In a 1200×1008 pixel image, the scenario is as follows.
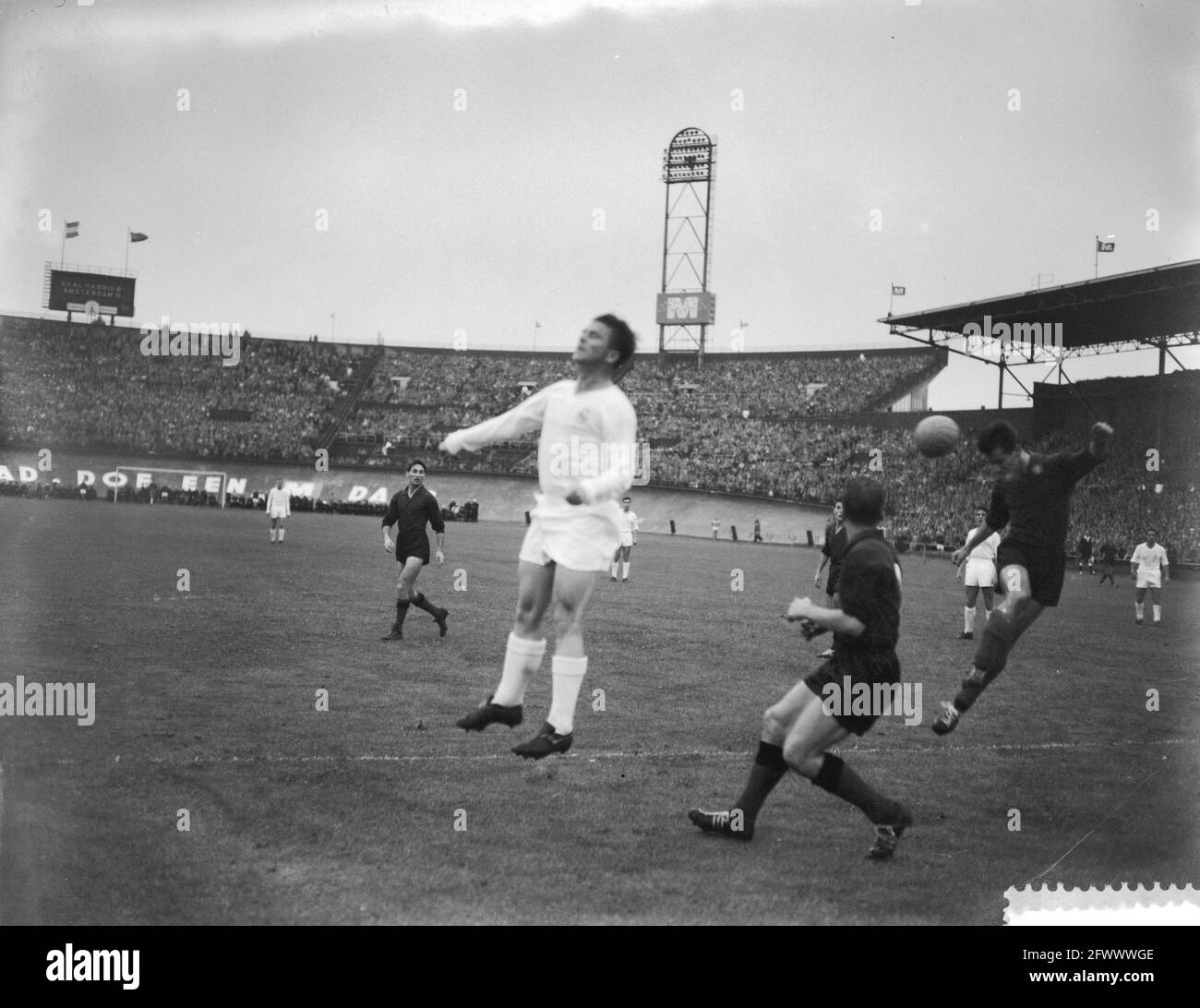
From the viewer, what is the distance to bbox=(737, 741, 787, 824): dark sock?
571 cm

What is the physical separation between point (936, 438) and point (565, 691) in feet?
6.78

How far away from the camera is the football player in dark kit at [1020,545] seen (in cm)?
586

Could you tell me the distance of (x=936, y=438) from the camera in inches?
194

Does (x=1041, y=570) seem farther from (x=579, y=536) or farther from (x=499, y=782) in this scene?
(x=499, y=782)

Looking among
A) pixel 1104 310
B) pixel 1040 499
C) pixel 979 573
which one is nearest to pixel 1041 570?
pixel 1040 499

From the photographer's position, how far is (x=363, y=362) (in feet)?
140

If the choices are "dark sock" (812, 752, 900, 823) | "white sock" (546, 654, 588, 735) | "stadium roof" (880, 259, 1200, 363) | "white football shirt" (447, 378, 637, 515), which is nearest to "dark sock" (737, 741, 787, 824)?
"dark sock" (812, 752, 900, 823)

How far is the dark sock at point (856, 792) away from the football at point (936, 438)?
166 cm

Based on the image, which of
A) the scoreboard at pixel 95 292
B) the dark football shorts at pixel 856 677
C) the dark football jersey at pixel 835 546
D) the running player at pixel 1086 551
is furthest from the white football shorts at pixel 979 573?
the scoreboard at pixel 95 292

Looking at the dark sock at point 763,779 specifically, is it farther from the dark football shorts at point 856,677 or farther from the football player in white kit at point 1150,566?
the football player in white kit at point 1150,566

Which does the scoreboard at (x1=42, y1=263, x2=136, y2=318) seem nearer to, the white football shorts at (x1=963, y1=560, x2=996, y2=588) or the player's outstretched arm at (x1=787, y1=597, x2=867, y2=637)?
the white football shorts at (x1=963, y1=560, x2=996, y2=588)

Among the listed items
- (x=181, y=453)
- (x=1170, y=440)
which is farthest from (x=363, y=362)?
(x=1170, y=440)
